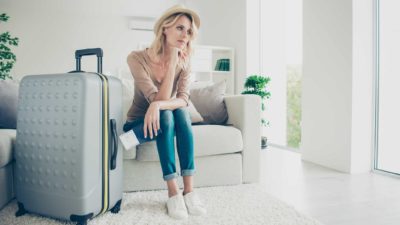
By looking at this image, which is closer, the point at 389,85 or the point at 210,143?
the point at 210,143

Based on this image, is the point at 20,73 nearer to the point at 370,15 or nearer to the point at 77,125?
the point at 77,125

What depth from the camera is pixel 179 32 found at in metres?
1.62

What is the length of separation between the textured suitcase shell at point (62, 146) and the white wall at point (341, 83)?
2021mm

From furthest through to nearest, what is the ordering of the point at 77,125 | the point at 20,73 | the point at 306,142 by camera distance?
the point at 20,73
the point at 306,142
the point at 77,125

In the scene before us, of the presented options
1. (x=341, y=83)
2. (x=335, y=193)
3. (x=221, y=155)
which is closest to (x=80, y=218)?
A: (x=221, y=155)

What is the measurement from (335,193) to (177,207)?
3.48ft

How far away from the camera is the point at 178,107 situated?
1.58 meters

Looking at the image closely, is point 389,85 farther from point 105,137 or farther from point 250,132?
point 105,137

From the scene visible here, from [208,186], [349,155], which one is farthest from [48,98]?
[349,155]

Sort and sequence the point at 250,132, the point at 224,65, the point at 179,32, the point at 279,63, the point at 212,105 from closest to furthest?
the point at 179,32
the point at 250,132
the point at 212,105
the point at 279,63
the point at 224,65

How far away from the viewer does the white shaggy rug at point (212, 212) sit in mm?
1351

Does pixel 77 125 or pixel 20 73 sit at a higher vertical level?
pixel 20 73

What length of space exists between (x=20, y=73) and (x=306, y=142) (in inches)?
177

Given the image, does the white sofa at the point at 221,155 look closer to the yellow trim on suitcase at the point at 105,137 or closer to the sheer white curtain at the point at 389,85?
the yellow trim on suitcase at the point at 105,137
